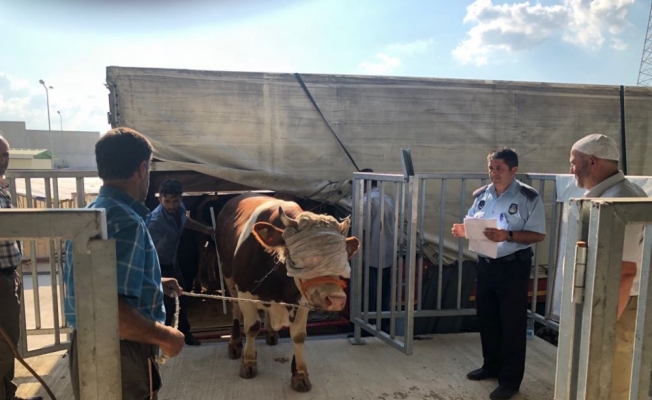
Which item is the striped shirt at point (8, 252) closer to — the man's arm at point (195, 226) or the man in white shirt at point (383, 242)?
the man's arm at point (195, 226)

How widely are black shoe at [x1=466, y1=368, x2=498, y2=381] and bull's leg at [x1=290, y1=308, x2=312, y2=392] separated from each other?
1396 millimetres

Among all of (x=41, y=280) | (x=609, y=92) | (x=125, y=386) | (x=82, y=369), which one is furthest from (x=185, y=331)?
(x=609, y=92)

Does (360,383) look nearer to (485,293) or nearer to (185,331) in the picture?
(485,293)

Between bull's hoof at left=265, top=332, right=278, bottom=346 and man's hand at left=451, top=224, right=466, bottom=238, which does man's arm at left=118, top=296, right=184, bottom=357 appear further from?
bull's hoof at left=265, top=332, right=278, bottom=346

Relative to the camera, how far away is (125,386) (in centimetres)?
197

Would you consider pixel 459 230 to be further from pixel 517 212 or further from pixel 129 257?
pixel 129 257

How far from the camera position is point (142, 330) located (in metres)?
1.71

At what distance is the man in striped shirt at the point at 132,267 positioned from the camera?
1760 mm

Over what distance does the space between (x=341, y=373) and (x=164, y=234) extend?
2130 mm

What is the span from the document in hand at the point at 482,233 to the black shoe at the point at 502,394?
1065 millimetres

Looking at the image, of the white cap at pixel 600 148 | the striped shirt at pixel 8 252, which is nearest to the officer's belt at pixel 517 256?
the white cap at pixel 600 148

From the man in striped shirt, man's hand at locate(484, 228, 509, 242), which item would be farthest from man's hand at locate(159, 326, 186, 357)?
man's hand at locate(484, 228, 509, 242)

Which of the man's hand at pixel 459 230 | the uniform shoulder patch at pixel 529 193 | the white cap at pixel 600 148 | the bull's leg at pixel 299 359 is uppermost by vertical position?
the white cap at pixel 600 148

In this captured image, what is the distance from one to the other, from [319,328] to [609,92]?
16.2 feet
